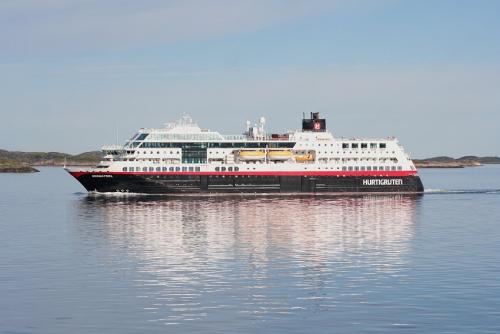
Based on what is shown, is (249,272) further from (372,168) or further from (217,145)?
(372,168)

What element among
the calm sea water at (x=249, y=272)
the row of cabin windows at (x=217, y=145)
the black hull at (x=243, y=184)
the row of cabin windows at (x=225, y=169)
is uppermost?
the row of cabin windows at (x=217, y=145)

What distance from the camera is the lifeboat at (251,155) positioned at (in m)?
89.8

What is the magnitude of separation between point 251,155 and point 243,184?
3922 millimetres

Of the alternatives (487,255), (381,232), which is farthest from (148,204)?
(487,255)

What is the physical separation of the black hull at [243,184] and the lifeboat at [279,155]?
2.75m

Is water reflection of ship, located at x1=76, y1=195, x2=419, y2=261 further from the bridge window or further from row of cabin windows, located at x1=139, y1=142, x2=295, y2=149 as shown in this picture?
the bridge window

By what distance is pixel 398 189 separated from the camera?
91.5 metres

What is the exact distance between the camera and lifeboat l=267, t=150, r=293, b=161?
9056cm

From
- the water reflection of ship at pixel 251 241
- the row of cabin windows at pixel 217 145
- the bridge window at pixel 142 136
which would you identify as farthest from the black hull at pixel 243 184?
the water reflection of ship at pixel 251 241

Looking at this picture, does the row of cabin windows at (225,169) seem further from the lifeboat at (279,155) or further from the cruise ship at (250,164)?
the lifeboat at (279,155)

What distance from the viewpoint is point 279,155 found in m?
90.7

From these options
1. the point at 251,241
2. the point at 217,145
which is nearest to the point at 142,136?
the point at 217,145

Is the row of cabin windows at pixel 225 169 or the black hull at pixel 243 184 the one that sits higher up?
the row of cabin windows at pixel 225 169

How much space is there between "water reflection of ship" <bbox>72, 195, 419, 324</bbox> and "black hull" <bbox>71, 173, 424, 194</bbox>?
567cm
